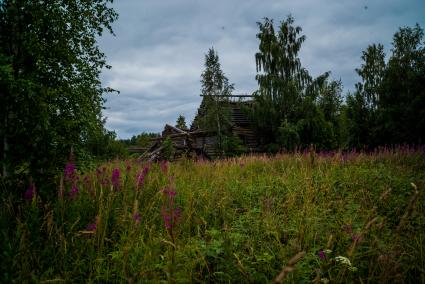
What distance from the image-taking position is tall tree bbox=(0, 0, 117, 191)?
438 centimetres

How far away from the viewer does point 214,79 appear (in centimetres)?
2566

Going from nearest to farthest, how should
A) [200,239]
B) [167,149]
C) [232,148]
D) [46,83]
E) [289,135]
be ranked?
[200,239]
[46,83]
[167,149]
[289,135]
[232,148]

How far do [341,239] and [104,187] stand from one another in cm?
337

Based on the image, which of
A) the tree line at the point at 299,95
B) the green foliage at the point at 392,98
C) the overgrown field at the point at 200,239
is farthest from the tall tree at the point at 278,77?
the overgrown field at the point at 200,239

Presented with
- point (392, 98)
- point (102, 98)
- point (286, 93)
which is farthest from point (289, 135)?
point (102, 98)

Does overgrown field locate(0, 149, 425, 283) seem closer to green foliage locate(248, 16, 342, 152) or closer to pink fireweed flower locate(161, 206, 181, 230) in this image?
pink fireweed flower locate(161, 206, 181, 230)

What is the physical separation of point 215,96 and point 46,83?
826 inches

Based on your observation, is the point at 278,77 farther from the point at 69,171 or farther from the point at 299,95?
the point at 69,171

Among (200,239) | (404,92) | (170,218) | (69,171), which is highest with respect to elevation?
(404,92)

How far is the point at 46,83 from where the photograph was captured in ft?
16.4

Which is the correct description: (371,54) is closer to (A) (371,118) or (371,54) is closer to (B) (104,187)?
(A) (371,118)

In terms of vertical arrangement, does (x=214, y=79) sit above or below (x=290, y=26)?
below

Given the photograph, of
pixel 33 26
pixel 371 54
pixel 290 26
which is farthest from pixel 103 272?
pixel 371 54

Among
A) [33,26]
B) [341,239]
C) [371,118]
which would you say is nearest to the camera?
[341,239]
